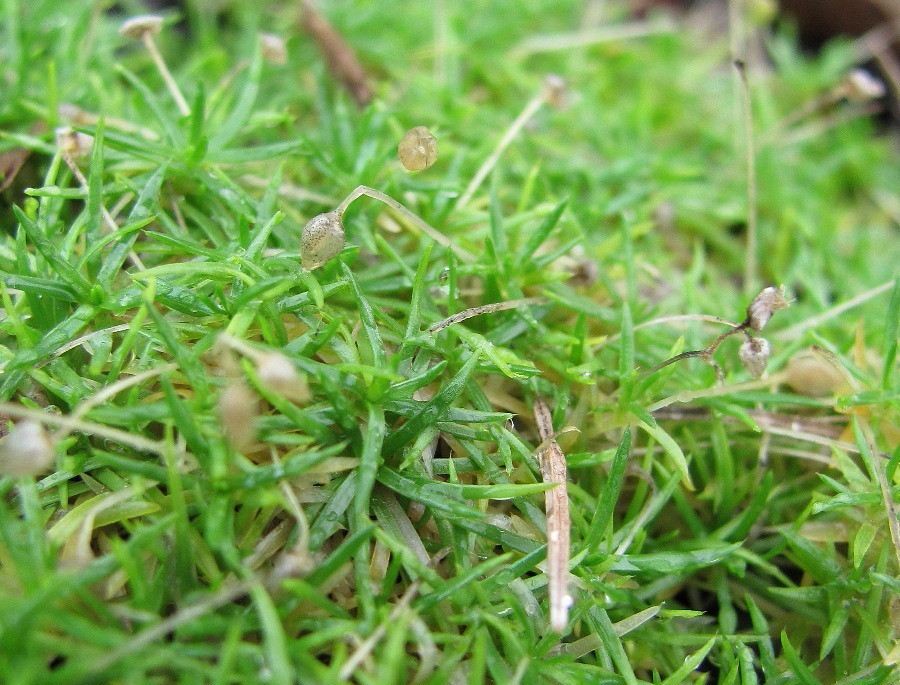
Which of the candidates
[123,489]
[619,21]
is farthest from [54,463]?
[619,21]

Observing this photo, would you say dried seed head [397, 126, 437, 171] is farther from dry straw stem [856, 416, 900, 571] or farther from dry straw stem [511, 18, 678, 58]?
dry straw stem [511, 18, 678, 58]

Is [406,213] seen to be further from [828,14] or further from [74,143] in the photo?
[828,14]

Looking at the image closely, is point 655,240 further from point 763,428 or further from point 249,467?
point 249,467

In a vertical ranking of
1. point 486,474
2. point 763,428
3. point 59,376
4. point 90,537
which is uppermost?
point 59,376

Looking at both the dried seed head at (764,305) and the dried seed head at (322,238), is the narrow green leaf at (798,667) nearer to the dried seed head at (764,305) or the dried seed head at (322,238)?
the dried seed head at (764,305)

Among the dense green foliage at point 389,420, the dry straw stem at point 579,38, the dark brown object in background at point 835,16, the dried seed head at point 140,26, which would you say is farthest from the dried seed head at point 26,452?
the dark brown object in background at point 835,16

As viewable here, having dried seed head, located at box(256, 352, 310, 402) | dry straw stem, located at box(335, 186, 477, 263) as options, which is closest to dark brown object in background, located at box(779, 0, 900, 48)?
dry straw stem, located at box(335, 186, 477, 263)
